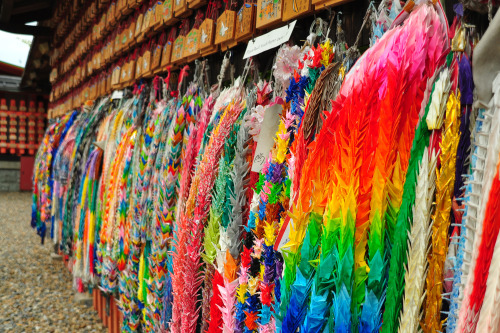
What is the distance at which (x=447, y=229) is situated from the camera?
622 millimetres

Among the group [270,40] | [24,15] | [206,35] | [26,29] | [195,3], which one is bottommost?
[270,40]

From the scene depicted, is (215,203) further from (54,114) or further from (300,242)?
(54,114)

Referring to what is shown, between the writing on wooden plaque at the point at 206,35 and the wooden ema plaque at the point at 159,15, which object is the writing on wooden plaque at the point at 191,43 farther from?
the wooden ema plaque at the point at 159,15

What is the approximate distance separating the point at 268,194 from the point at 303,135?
0.16 m

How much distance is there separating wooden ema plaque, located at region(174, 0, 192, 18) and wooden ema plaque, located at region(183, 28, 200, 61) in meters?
0.11

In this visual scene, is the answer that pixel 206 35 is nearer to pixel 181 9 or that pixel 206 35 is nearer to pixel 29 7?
pixel 181 9

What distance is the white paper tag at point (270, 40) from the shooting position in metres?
1.10

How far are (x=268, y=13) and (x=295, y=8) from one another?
0.12 metres

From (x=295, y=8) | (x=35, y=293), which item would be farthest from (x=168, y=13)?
(x=35, y=293)

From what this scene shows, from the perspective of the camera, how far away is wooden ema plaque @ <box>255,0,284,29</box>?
3.76 ft

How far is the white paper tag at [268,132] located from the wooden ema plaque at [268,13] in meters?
0.26

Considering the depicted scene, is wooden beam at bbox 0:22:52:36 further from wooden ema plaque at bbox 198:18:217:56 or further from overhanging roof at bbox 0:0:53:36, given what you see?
wooden ema plaque at bbox 198:18:217:56

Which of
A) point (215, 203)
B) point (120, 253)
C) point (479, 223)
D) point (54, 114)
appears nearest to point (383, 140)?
point (479, 223)

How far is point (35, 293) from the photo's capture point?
3.63 metres
